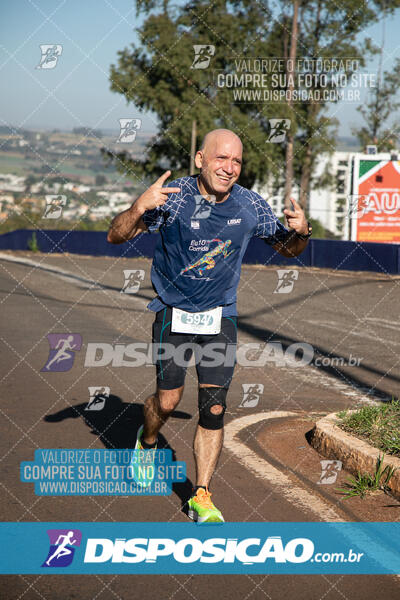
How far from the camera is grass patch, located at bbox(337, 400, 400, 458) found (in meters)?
5.22

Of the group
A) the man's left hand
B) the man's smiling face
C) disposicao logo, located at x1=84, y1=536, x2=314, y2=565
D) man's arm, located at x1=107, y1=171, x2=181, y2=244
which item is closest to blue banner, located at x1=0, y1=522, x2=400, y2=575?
disposicao logo, located at x1=84, y1=536, x2=314, y2=565

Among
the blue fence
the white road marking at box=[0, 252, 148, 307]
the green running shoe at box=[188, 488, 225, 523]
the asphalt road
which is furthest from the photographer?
the blue fence

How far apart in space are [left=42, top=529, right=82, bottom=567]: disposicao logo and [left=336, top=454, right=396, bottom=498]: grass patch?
1.71 m

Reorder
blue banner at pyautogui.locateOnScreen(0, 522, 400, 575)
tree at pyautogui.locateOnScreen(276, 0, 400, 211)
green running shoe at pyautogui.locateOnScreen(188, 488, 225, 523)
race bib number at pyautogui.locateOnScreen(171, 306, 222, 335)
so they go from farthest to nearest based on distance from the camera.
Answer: tree at pyautogui.locateOnScreen(276, 0, 400, 211) → race bib number at pyautogui.locateOnScreen(171, 306, 222, 335) → green running shoe at pyautogui.locateOnScreen(188, 488, 225, 523) → blue banner at pyautogui.locateOnScreen(0, 522, 400, 575)

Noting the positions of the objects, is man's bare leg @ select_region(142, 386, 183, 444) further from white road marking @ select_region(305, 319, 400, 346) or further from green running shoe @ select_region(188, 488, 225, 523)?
white road marking @ select_region(305, 319, 400, 346)

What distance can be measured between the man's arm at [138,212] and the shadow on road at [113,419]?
1.95 meters

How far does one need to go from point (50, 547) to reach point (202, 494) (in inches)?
35.9

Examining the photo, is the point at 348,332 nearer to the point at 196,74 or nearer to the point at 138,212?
the point at 138,212

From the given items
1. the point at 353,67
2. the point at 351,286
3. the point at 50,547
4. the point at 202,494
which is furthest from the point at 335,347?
the point at 353,67

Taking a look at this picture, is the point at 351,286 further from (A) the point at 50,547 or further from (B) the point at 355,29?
(B) the point at 355,29

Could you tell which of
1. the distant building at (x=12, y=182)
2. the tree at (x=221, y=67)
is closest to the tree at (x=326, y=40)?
the tree at (x=221, y=67)

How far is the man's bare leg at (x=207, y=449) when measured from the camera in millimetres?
4637

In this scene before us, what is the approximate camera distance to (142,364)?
9.67 m

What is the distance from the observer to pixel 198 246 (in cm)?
463
